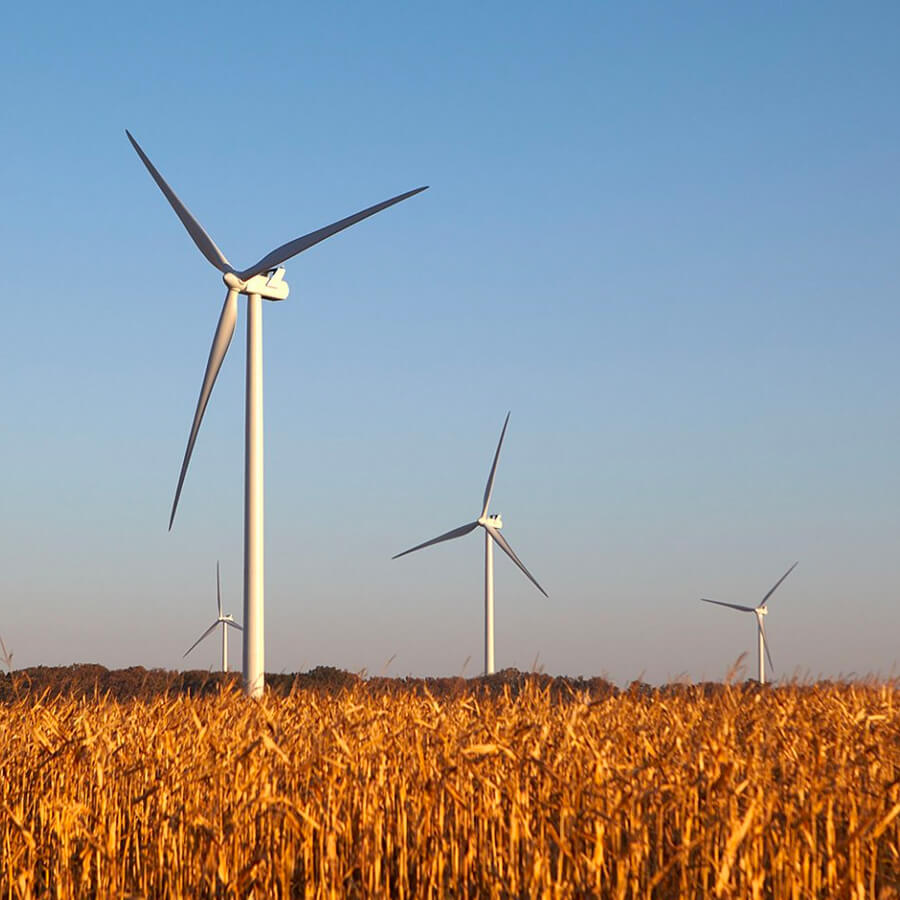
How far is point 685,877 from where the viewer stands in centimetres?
754

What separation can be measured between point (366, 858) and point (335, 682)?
20672 mm

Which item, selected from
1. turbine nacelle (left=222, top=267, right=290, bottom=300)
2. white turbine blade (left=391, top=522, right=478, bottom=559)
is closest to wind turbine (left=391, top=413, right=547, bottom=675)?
white turbine blade (left=391, top=522, right=478, bottom=559)

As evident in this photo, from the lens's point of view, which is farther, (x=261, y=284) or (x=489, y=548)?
(x=489, y=548)

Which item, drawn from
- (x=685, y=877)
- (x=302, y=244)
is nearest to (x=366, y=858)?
(x=685, y=877)

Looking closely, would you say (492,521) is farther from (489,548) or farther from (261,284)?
(261,284)

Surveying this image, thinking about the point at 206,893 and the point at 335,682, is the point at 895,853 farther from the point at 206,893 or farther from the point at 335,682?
the point at 335,682

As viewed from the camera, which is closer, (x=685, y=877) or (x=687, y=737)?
(x=685, y=877)

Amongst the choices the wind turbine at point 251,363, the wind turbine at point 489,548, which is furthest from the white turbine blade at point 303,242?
the wind turbine at point 489,548

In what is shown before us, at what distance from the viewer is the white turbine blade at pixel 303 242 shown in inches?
1086

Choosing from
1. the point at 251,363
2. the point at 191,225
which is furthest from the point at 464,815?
the point at 191,225

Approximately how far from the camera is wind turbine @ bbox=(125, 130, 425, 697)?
84.4 feet

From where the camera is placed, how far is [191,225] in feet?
97.1

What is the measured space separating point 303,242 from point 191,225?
3210mm

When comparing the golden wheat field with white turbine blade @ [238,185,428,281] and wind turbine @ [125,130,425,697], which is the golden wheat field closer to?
wind turbine @ [125,130,425,697]
